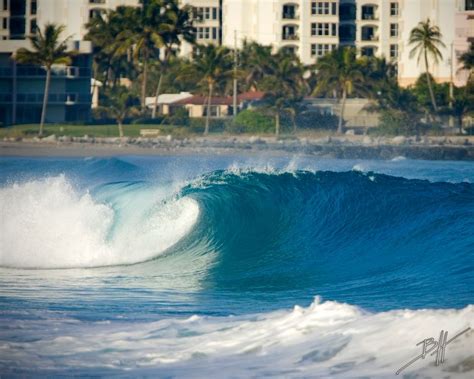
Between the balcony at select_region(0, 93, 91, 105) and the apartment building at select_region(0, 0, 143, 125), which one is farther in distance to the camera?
the apartment building at select_region(0, 0, 143, 125)

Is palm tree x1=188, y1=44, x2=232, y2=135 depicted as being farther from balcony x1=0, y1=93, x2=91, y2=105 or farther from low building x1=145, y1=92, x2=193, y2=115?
balcony x1=0, y1=93, x2=91, y2=105

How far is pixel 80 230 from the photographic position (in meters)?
18.0

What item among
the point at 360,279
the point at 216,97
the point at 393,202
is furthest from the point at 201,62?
the point at 360,279

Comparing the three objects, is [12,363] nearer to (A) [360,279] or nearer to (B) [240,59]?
(A) [360,279]

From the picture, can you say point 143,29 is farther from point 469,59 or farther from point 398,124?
point 469,59

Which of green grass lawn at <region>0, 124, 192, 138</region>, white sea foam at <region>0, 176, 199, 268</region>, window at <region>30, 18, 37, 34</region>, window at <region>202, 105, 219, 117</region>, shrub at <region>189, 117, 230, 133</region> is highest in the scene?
window at <region>30, 18, 37, 34</region>

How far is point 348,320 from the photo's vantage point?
1085cm

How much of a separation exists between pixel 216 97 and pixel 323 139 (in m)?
10.0

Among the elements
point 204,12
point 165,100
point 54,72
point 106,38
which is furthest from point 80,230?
point 204,12

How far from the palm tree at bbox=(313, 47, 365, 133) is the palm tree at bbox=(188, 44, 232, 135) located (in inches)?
187

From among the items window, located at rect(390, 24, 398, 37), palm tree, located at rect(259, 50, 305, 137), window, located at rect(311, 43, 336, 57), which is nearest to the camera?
palm tree, located at rect(259, 50, 305, 137)

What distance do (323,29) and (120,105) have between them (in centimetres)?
1515

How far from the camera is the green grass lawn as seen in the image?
5059 cm

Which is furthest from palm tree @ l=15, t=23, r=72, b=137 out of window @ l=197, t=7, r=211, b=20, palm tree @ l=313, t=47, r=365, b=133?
window @ l=197, t=7, r=211, b=20
